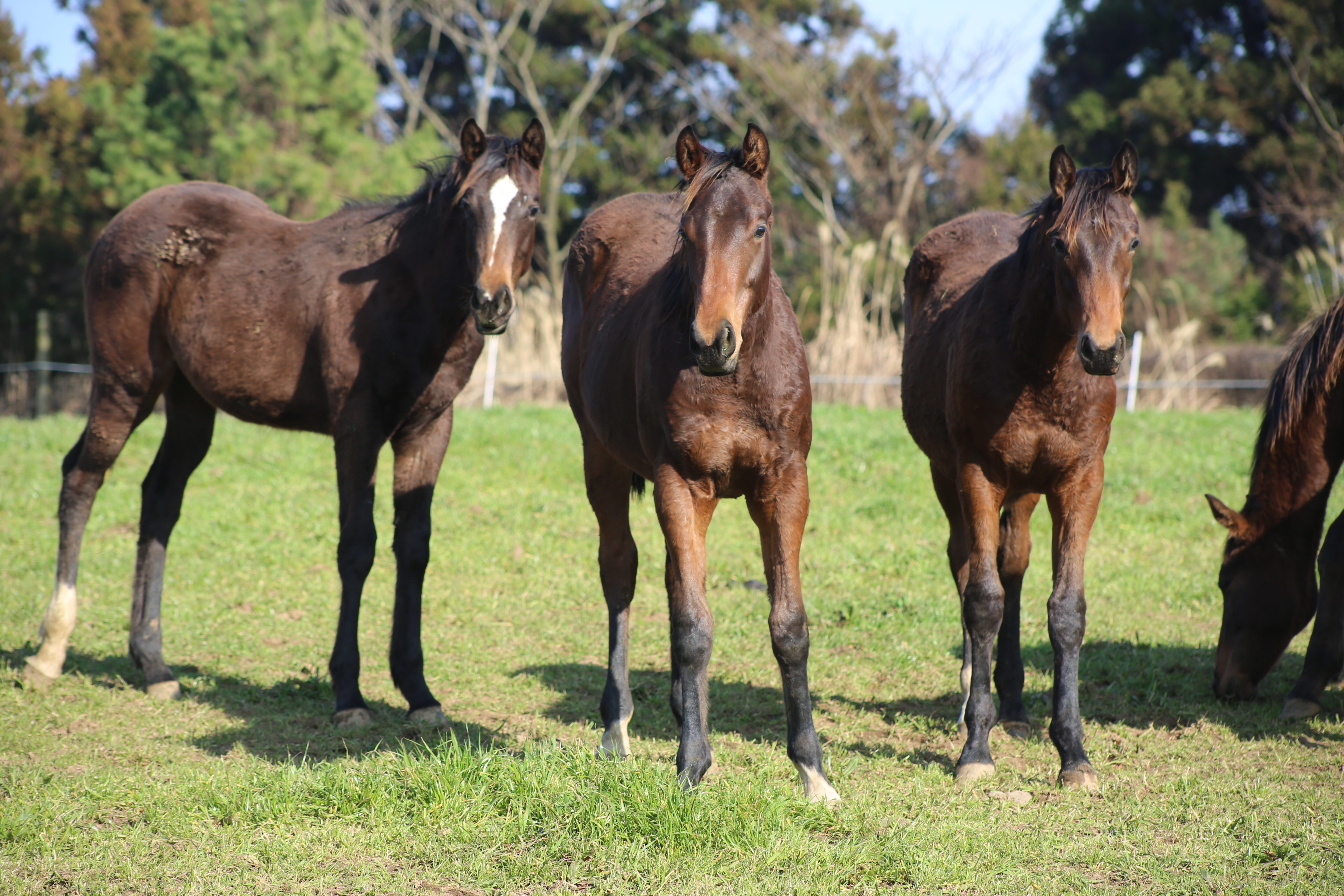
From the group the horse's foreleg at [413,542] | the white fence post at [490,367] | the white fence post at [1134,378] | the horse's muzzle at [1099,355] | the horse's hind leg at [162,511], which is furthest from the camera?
the white fence post at [490,367]

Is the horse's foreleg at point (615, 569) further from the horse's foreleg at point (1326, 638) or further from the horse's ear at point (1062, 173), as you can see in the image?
the horse's foreleg at point (1326, 638)

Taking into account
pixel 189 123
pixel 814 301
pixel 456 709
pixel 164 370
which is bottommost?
pixel 456 709

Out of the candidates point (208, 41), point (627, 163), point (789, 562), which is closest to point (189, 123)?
point (208, 41)

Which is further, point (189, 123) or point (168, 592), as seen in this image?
point (189, 123)

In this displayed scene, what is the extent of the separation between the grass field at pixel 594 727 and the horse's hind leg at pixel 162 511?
20cm

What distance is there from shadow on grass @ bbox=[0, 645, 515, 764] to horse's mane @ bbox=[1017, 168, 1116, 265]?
3.13m

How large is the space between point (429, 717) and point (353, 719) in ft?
1.19

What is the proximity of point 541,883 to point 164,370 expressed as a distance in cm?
415

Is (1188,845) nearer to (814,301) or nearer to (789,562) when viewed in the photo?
(789,562)

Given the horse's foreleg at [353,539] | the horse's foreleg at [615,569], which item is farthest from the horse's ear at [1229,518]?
the horse's foreleg at [353,539]

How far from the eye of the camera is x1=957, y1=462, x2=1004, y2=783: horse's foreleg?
4312 mm

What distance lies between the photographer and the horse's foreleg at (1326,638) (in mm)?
5090

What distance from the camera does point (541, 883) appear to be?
3148mm

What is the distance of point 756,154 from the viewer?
12.1 feet
